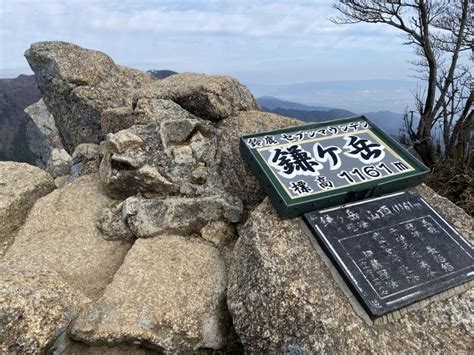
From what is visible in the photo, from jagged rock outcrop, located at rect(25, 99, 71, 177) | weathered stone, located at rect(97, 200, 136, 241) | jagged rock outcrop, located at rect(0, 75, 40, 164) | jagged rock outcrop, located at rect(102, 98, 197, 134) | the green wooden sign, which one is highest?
jagged rock outcrop, located at rect(102, 98, 197, 134)

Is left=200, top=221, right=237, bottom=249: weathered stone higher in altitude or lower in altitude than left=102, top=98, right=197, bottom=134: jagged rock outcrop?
lower

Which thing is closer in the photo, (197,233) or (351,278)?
(351,278)

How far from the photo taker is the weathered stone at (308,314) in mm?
3633

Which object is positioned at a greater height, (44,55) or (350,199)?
(44,55)

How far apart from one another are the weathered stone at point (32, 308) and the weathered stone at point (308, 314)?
204cm

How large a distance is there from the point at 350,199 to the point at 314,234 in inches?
31.4

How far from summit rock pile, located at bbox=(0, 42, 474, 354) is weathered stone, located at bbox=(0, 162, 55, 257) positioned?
0.03m

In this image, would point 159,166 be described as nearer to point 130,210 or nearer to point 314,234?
point 130,210

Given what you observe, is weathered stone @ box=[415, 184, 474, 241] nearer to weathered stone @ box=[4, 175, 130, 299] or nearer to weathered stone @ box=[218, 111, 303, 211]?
weathered stone @ box=[218, 111, 303, 211]

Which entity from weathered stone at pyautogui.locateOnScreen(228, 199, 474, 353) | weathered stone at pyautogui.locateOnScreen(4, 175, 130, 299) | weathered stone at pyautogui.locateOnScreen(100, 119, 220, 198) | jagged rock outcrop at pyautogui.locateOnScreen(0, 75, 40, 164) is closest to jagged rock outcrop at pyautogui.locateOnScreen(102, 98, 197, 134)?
weathered stone at pyautogui.locateOnScreen(100, 119, 220, 198)

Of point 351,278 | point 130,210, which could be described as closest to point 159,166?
point 130,210

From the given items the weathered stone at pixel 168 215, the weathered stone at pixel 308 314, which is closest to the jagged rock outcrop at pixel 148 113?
the weathered stone at pixel 168 215

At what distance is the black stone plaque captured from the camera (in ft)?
12.5

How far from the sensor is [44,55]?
9.52m
